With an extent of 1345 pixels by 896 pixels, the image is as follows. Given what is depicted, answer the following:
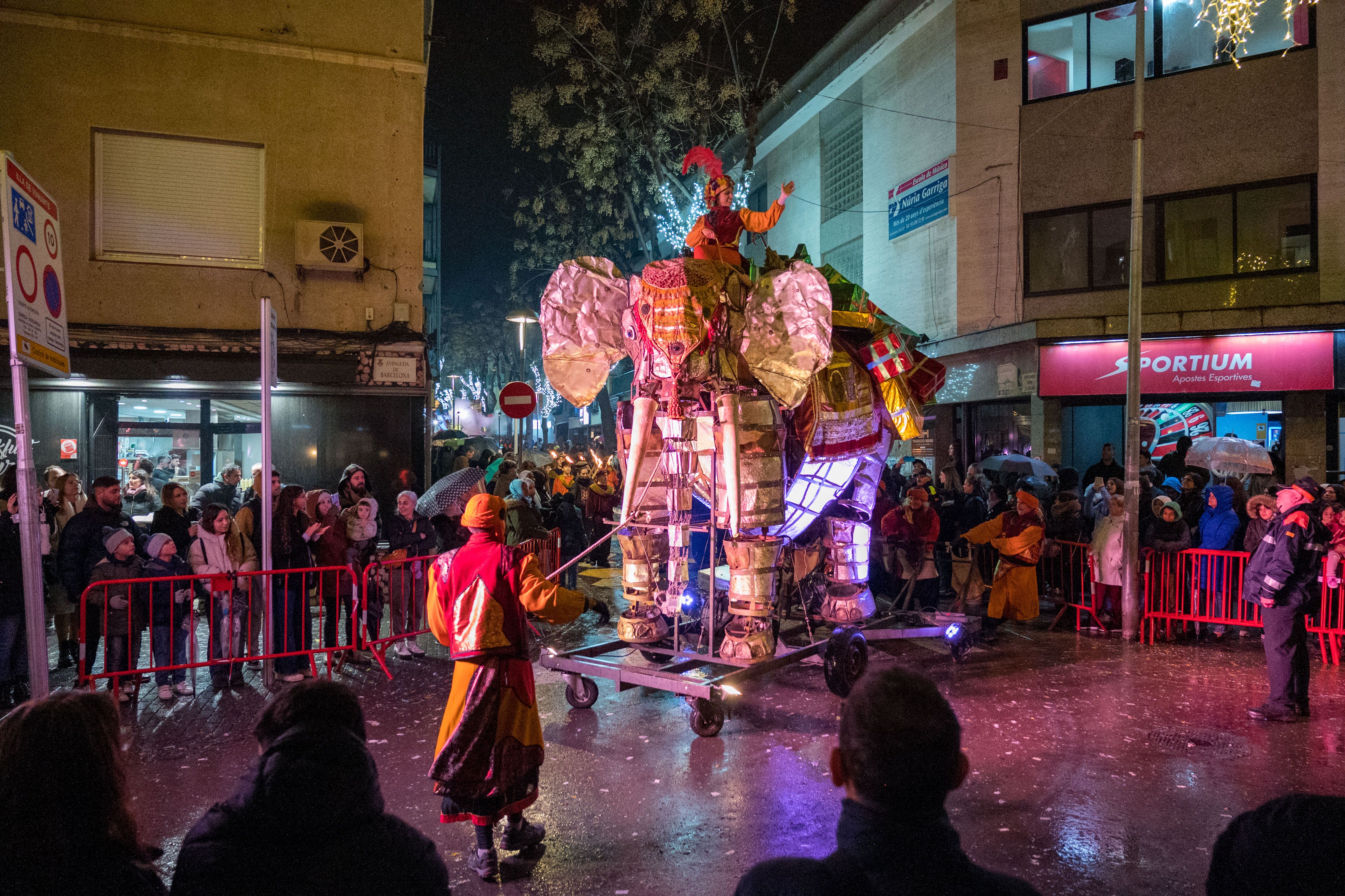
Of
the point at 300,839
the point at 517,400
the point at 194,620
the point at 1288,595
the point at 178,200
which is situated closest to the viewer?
the point at 300,839

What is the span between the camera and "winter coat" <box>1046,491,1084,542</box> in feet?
33.8

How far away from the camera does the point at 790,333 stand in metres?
6.15

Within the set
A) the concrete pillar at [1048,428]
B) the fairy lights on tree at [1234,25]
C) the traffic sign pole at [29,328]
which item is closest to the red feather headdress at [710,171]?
the traffic sign pole at [29,328]

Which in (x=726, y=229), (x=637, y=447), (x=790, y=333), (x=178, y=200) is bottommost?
(x=637, y=447)

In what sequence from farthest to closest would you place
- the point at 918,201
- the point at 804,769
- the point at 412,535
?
the point at 918,201 < the point at 412,535 < the point at 804,769

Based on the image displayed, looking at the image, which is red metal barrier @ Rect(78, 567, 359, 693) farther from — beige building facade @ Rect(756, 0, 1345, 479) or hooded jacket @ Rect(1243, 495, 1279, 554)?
beige building facade @ Rect(756, 0, 1345, 479)

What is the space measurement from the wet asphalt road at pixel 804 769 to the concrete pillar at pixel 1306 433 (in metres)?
7.75

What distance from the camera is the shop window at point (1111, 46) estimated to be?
1567cm

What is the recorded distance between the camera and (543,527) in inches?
434

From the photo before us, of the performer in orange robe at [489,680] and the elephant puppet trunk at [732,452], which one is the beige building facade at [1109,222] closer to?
the elephant puppet trunk at [732,452]

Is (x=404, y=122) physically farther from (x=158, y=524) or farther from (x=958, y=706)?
(x=958, y=706)

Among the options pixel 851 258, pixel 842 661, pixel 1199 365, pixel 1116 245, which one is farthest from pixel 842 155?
pixel 842 661

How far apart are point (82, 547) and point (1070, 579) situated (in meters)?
10.2

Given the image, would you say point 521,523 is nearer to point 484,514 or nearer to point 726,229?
point 726,229
